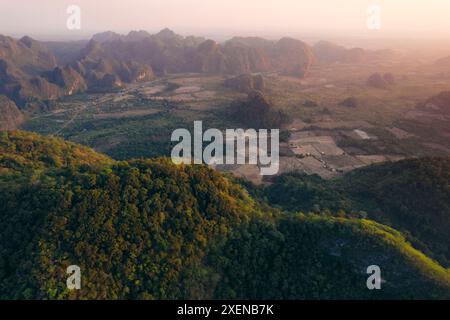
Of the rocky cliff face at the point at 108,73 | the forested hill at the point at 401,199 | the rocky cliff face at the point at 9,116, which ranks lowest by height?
the forested hill at the point at 401,199

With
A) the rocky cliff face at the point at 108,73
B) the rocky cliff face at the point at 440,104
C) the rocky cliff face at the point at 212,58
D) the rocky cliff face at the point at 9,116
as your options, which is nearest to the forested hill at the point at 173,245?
the rocky cliff face at the point at 9,116

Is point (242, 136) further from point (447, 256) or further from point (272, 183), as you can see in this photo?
point (447, 256)

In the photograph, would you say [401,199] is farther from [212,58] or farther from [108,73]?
[212,58]

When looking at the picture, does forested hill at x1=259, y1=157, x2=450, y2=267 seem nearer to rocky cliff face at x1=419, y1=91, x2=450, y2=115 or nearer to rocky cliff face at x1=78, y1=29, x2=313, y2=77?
rocky cliff face at x1=419, y1=91, x2=450, y2=115

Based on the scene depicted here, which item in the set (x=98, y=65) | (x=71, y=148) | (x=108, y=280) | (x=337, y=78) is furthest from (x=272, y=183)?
(x=98, y=65)

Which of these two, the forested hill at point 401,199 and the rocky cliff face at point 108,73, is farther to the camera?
the rocky cliff face at point 108,73

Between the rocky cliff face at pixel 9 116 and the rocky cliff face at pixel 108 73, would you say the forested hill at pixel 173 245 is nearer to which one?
the rocky cliff face at pixel 9 116

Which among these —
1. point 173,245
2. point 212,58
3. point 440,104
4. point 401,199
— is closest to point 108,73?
point 212,58
